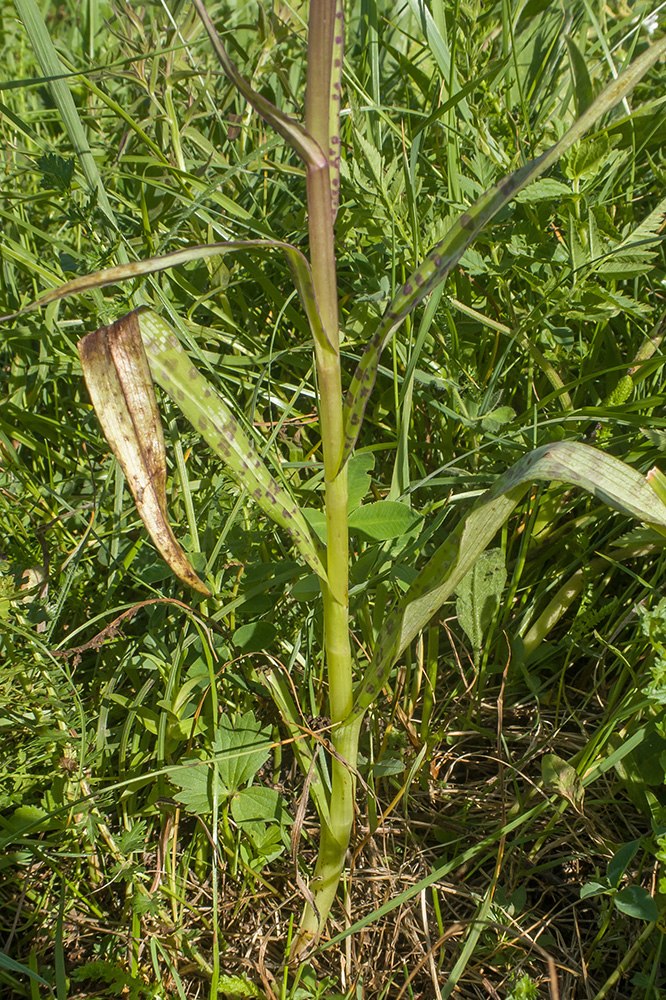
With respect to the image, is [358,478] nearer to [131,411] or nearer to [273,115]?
[131,411]

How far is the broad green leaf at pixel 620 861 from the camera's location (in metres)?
1.22

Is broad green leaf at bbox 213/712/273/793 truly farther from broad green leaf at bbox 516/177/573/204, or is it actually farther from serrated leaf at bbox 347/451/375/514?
broad green leaf at bbox 516/177/573/204

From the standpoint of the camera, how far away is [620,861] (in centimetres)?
123

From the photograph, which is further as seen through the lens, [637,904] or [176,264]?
[637,904]

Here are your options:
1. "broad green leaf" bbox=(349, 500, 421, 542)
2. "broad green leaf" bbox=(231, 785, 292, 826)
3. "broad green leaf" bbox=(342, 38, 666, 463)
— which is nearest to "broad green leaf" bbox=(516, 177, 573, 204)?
"broad green leaf" bbox=(342, 38, 666, 463)

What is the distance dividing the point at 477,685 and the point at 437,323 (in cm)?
83

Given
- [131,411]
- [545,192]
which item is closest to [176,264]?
[131,411]

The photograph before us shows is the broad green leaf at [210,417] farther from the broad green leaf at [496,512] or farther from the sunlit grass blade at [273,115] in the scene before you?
the sunlit grass blade at [273,115]

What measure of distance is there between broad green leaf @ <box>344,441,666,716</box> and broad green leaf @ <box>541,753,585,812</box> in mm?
395

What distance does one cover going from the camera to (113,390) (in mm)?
988

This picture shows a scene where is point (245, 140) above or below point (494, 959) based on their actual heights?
above

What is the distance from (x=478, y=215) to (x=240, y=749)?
107cm

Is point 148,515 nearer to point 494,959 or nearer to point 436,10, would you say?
point 494,959

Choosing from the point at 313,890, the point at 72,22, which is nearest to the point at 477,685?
the point at 313,890
